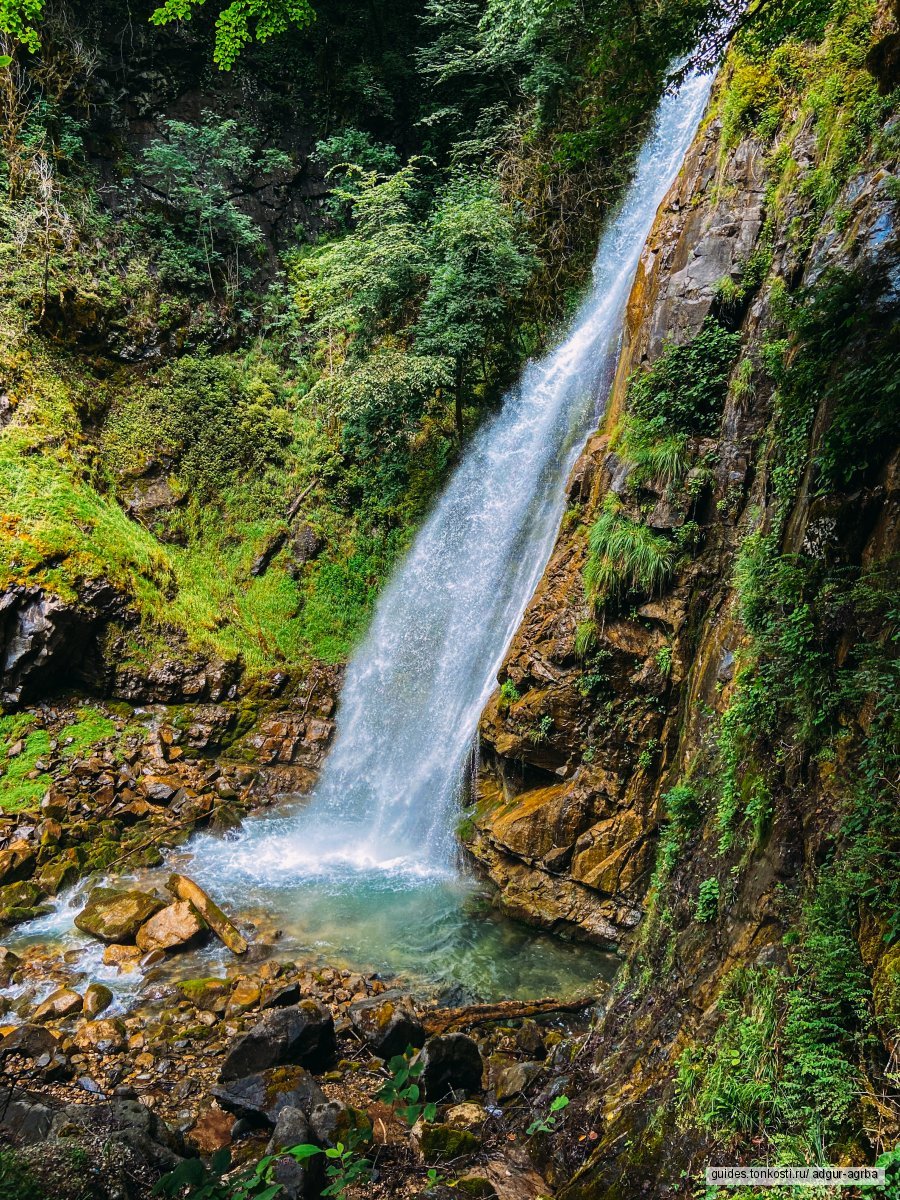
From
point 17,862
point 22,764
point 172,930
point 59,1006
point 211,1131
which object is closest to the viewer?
point 211,1131

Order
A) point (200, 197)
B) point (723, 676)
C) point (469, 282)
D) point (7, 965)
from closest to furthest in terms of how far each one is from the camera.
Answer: point (723, 676), point (7, 965), point (469, 282), point (200, 197)

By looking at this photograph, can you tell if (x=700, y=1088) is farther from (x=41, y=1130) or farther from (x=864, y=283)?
(x=864, y=283)

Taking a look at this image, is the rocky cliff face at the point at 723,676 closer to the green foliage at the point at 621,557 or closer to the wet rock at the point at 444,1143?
the green foliage at the point at 621,557

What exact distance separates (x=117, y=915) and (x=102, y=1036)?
1.64 metres

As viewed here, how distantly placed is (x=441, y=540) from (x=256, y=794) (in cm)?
494

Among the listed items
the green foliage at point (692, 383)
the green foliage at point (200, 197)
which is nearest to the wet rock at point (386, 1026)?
the green foliage at point (692, 383)

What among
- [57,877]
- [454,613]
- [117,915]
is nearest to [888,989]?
[117,915]

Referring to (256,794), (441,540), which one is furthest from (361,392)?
(256,794)

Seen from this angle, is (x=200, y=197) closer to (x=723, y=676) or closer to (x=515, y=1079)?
(x=723, y=676)

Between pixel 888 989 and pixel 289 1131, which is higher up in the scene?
pixel 888 989

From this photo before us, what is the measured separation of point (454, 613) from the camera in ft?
34.1

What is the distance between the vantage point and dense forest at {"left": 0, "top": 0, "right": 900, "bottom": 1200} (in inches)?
133

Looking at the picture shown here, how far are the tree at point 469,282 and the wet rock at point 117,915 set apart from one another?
896cm

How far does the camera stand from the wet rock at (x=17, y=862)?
7.34 meters
